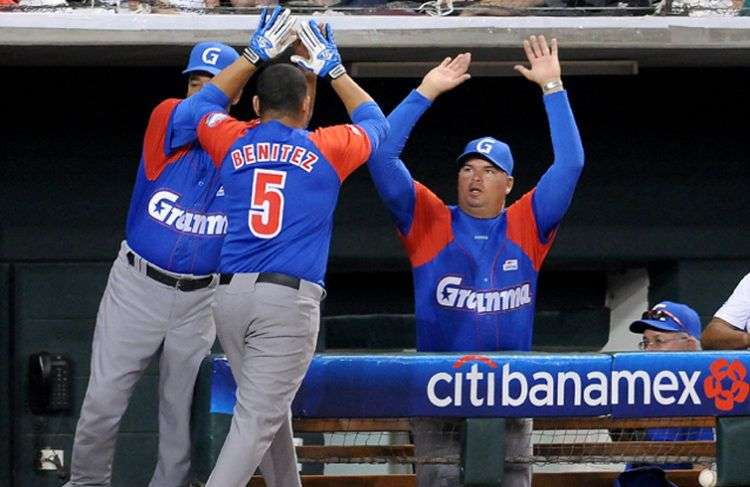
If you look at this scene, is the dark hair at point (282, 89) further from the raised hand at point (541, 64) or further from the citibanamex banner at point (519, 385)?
the raised hand at point (541, 64)


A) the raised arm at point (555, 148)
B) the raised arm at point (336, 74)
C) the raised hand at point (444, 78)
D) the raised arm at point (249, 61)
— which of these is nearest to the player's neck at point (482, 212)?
the raised arm at point (555, 148)

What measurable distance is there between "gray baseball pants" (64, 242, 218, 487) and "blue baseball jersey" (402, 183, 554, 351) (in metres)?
0.83

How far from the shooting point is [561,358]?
475 centimetres

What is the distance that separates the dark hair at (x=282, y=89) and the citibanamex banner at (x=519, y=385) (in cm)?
84

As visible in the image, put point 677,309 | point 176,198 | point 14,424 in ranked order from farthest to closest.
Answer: point 14,424
point 677,309
point 176,198

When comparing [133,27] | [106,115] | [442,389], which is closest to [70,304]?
[106,115]

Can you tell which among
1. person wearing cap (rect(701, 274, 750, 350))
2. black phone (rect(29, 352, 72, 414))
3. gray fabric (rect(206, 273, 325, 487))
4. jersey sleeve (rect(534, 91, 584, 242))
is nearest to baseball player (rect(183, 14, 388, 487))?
gray fabric (rect(206, 273, 325, 487))

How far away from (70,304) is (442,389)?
3.54 m

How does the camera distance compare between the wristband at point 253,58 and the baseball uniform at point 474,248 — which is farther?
the baseball uniform at point 474,248

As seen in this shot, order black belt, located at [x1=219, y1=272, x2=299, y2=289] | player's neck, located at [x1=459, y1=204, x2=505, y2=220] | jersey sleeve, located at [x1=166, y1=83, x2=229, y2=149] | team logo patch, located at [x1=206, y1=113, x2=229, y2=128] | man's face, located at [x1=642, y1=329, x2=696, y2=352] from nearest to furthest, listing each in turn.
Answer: black belt, located at [x1=219, y1=272, x2=299, y2=289] → team logo patch, located at [x1=206, y1=113, x2=229, y2=128] → jersey sleeve, located at [x1=166, y1=83, x2=229, y2=149] → player's neck, located at [x1=459, y1=204, x2=505, y2=220] → man's face, located at [x1=642, y1=329, x2=696, y2=352]

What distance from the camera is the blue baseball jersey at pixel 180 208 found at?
213 inches

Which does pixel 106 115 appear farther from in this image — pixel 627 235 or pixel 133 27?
pixel 627 235

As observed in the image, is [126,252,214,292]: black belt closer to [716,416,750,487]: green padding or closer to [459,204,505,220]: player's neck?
[459,204,505,220]: player's neck

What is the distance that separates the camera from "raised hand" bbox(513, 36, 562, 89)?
5496 mm
